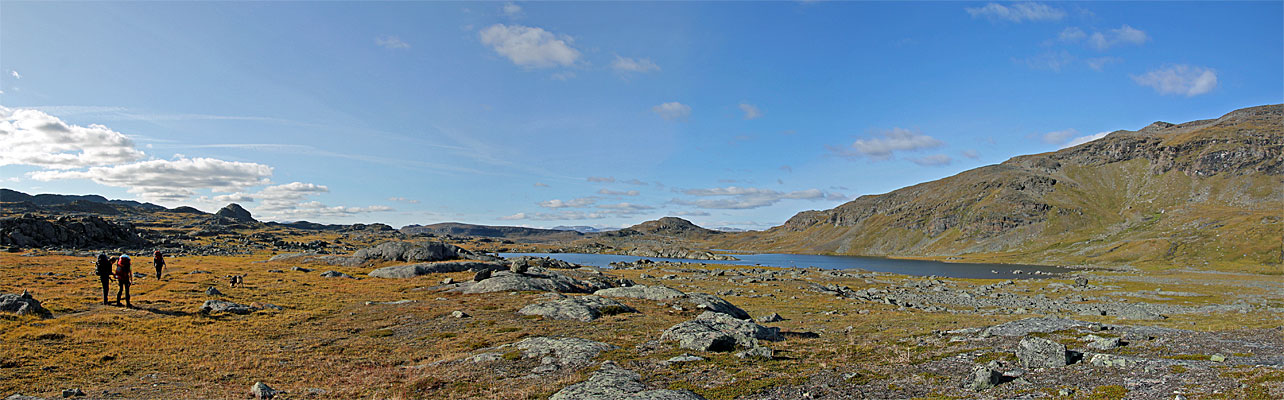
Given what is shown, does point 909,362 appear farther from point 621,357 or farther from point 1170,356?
point 621,357

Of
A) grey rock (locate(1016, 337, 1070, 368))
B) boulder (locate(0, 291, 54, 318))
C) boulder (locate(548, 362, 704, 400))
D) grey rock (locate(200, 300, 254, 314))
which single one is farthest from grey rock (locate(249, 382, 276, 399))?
grey rock (locate(1016, 337, 1070, 368))

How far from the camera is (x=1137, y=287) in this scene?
95250 millimetres

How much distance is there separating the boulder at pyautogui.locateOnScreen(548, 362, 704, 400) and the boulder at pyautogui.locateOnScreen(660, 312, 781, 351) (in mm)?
6380

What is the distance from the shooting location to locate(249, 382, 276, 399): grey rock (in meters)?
17.7

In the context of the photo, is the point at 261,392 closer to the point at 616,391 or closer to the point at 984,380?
the point at 616,391

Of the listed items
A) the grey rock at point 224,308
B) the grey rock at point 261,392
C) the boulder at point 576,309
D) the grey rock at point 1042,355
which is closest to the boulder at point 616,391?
the grey rock at point 261,392

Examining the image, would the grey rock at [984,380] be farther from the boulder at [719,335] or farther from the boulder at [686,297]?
the boulder at [686,297]

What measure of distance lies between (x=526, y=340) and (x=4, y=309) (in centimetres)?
3057

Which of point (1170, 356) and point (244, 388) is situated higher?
point (1170, 356)

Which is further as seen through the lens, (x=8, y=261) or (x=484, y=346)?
(x=8, y=261)

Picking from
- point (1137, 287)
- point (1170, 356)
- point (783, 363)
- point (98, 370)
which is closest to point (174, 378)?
point (98, 370)

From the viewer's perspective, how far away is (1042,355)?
62.2 ft

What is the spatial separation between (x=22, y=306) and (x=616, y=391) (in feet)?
123

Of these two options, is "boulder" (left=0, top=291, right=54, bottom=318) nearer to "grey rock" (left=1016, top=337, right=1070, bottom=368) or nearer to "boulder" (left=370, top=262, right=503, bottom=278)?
"boulder" (left=370, top=262, right=503, bottom=278)
